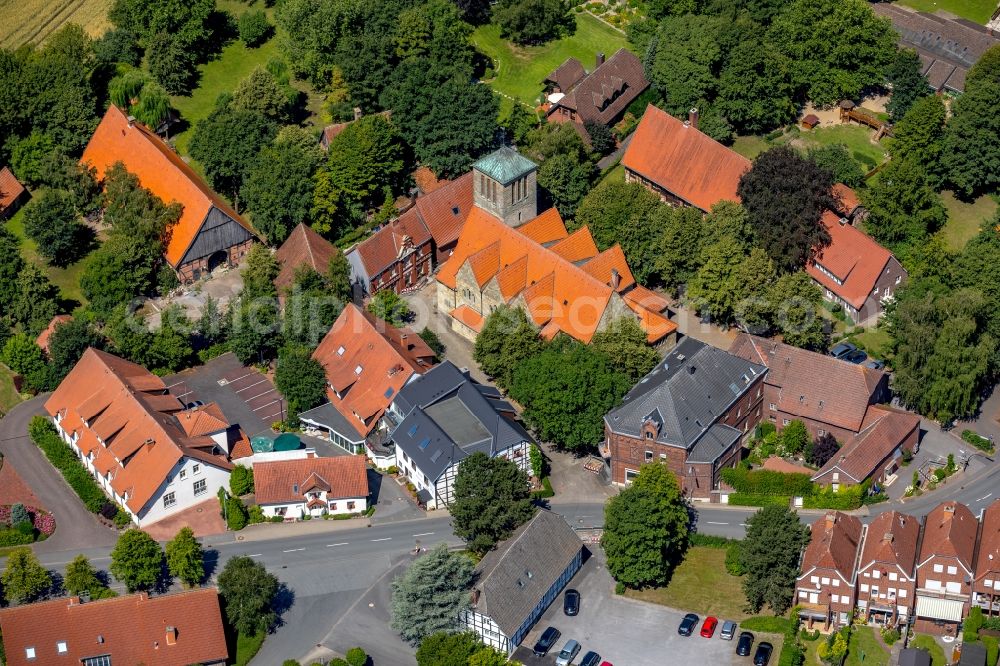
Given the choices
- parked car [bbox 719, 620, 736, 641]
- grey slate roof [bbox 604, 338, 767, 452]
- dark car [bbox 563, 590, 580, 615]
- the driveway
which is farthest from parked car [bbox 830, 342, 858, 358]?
the driveway

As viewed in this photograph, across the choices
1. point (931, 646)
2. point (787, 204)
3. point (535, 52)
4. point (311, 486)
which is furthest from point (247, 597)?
point (535, 52)

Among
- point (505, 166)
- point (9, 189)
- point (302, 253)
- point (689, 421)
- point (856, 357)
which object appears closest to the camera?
point (689, 421)

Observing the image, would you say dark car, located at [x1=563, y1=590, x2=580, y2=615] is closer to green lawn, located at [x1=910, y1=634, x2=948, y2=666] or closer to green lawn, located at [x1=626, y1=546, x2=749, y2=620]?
green lawn, located at [x1=626, y1=546, x2=749, y2=620]

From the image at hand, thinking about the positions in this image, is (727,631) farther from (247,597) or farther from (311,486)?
(247,597)

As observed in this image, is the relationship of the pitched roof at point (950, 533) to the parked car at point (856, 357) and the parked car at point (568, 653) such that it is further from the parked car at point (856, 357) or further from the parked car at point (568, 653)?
the parked car at point (568, 653)

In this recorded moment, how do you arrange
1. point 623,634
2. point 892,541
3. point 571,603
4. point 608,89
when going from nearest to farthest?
1. point 892,541
2. point 623,634
3. point 571,603
4. point 608,89

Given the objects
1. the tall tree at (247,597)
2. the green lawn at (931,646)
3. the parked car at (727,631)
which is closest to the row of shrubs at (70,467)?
the tall tree at (247,597)

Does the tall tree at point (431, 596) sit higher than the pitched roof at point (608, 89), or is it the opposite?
the tall tree at point (431, 596)
